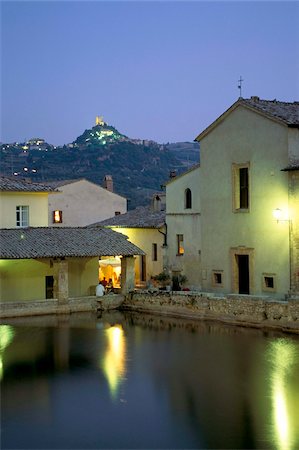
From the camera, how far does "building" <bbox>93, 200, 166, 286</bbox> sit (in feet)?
119

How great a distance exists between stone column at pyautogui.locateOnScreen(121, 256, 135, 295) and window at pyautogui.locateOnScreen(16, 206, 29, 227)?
6008 millimetres

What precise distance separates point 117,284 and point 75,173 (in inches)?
2061

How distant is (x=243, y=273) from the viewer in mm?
28609

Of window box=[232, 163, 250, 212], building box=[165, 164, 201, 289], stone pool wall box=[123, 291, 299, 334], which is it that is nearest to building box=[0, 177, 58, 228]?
building box=[165, 164, 201, 289]

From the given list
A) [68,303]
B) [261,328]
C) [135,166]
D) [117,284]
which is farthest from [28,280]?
[135,166]

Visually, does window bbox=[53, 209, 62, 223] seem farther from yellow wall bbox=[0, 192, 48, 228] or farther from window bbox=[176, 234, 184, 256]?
window bbox=[176, 234, 184, 256]

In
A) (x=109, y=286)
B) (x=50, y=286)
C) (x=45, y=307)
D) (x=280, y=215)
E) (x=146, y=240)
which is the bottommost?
(x=45, y=307)

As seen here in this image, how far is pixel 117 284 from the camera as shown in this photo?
36.7 m

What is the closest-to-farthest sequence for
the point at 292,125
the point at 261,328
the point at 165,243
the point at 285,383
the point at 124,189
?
1. the point at 285,383
2. the point at 261,328
3. the point at 292,125
4. the point at 165,243
5. the point at 124,189

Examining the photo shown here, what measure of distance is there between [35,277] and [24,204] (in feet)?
16.6

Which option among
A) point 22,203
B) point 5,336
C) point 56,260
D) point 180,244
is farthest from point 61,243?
point 5,336

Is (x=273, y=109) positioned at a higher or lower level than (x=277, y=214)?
higher

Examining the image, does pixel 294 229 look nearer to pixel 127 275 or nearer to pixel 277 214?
pixel 277 214

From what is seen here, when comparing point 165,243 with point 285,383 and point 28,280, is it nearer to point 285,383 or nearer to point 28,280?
point 28,280
